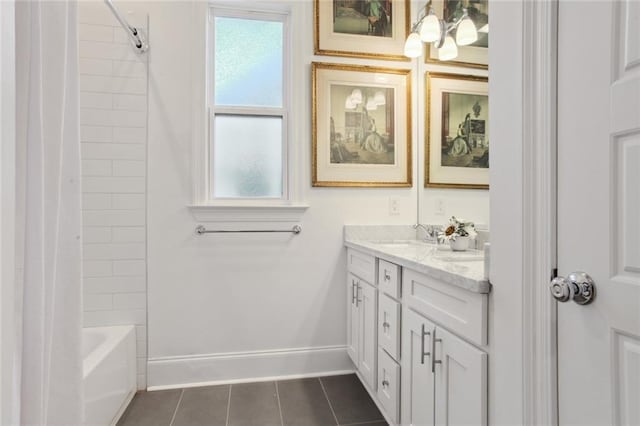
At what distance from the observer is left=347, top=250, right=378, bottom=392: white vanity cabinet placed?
178 centimetres

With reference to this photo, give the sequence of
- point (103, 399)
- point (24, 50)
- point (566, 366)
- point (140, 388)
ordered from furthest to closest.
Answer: point (140, 388) < point (103, 399) < point (566, 366) < point (24, 50)

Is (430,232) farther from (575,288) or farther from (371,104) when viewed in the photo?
(575,288)

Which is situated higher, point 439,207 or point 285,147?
point 285,147

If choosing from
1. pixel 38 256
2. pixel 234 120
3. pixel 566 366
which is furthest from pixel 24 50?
pixel 234 120

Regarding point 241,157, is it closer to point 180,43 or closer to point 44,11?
point 180,43

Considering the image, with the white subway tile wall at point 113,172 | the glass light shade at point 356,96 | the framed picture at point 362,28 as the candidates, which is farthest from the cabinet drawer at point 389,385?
the framed picture at point 362,28

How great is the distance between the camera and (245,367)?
7.10ft

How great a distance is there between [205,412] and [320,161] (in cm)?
163

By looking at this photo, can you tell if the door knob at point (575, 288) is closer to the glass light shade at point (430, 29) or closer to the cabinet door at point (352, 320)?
the cabinet door at point (352, 320)

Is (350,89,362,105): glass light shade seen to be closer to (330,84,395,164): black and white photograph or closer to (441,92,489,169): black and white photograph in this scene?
(330,84,395,164): black and white photograph

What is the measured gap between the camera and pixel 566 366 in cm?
79

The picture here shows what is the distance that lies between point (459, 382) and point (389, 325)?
547 mm

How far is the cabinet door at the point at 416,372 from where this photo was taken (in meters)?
1.23

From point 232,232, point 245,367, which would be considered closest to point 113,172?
point 232,232
